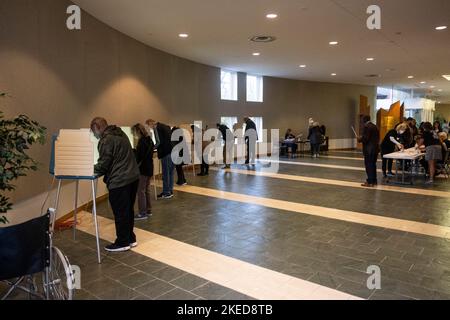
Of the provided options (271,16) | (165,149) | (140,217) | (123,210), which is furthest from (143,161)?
(271,16)

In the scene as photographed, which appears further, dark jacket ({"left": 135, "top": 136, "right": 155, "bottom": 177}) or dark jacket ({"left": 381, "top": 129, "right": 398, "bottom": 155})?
dark jacket ({"left": 381, "top": 129, "right": 398, "bottom": 155})

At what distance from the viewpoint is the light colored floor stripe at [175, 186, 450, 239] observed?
4414 millimetres

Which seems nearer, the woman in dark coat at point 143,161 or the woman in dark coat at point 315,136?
the woman in dark coat at point 143,161

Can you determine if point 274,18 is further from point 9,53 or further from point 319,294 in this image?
point 319,294

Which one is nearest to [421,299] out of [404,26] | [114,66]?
[404,26]

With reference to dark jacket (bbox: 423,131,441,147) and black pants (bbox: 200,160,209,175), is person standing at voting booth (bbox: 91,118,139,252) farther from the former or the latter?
dark jacket (bbox: 423,131,441,147)

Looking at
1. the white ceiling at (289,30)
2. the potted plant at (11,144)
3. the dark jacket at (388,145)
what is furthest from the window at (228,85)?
the potted plant at (11,144)

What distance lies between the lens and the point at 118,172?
3.55m

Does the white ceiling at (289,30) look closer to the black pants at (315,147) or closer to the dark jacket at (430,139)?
the dark jacket at (430,139)

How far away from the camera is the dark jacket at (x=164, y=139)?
5926 millimetres

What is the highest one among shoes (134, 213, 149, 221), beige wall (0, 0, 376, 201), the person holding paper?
beige wall (0, 0, 376, 201)

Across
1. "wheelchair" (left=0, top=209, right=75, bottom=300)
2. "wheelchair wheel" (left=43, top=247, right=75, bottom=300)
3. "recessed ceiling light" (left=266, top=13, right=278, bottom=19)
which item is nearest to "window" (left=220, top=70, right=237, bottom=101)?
"recessed ceiling light" (left=266, top=13, right=278, bottom=19)

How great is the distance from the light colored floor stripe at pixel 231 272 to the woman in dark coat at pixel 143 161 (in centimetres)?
78

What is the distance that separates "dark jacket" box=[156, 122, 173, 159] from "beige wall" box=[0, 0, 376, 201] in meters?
1.07
